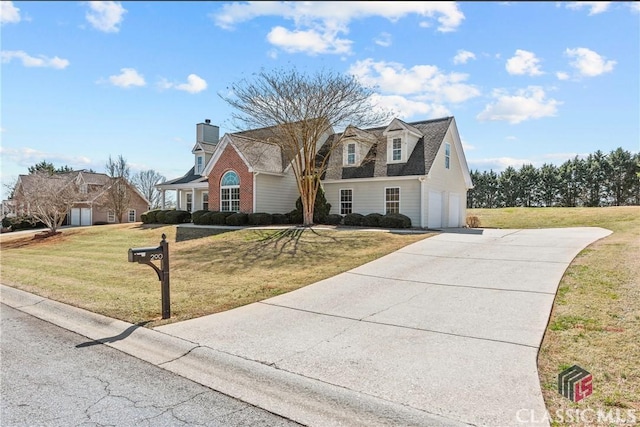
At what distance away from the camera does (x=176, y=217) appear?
83.8ft

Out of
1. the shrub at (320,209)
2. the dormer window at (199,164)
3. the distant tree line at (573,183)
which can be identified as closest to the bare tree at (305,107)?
the shrub at (320,209)

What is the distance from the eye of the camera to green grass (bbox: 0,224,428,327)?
7.60 metres

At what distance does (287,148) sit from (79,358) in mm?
17542

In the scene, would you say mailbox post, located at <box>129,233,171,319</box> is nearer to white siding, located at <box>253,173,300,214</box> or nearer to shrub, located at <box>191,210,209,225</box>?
white siding, located at <box>253,173,300,214</box>

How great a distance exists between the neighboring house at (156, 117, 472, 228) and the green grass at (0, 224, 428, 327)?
4867 millimetres

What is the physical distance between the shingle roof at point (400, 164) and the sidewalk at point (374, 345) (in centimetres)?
1202

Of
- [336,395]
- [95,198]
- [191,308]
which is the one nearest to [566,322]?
[336,395]

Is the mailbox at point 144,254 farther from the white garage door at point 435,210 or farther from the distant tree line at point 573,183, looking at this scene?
the distant tree line at point 573,183

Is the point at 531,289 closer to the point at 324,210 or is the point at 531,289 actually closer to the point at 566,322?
the point at 566,322

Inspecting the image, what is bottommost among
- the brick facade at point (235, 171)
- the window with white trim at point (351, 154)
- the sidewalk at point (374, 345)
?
the sidewalk at point (374, 345)

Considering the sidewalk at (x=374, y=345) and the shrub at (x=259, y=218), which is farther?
the shrub at (x=259, y=218)

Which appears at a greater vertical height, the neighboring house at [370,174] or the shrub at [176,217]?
the neighboring house at [370,174]

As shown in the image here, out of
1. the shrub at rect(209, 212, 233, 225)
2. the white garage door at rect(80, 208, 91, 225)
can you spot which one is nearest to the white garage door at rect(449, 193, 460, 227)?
the shrub at rect(209, 212, 233, 225)

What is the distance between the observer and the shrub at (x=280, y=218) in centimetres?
2244
